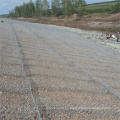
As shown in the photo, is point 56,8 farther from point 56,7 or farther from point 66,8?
point 66,8

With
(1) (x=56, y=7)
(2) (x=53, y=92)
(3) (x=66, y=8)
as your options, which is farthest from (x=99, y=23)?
(1) (x=56, y=7)

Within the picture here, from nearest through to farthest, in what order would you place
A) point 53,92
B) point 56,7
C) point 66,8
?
point 53,92
point 66,8
point 56,7

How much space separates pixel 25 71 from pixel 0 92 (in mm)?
1980

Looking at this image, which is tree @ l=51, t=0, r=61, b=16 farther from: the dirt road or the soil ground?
the dirt road

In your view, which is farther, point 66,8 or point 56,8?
point 56,8

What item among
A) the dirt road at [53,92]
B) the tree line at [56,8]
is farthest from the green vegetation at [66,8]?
the dirt road at [53,92]

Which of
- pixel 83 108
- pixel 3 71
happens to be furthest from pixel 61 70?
pixel 83 108

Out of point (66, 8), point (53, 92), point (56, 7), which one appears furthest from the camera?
point (56, 7)

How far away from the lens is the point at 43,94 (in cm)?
492

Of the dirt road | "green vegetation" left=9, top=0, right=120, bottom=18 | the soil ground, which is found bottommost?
the dirt road

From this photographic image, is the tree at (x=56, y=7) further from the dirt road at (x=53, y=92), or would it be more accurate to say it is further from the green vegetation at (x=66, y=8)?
the dirt road at (x=53, y=92)

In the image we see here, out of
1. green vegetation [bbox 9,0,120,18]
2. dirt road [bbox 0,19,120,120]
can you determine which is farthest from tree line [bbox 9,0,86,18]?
dirt road [bbox 0,19,120,120]

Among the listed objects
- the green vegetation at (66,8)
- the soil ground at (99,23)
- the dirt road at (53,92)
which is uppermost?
the green vegetation at (66,8)

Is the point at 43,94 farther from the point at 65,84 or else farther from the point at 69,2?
the point at 69,2
